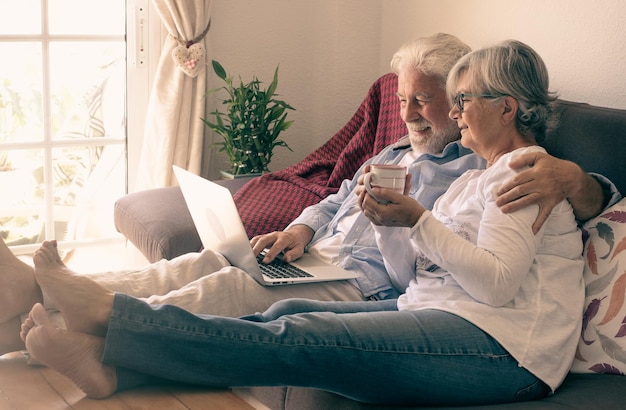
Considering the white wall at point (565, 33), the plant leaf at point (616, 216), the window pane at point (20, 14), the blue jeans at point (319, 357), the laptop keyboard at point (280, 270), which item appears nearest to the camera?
the blue jeans at point (319, 357)

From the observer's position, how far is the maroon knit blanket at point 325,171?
2.86m

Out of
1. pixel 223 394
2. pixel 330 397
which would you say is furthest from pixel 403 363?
pixel 223 394

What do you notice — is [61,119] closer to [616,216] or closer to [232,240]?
[232,240]

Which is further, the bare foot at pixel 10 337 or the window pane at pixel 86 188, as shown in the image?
the window pane at pixel 86 188

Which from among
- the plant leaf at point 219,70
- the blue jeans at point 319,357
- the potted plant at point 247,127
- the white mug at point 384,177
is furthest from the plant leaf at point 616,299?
the plant leaf at point 219,70

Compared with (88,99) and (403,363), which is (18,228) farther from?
(403,363)

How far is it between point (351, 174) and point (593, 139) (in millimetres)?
1048

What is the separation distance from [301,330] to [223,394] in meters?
0.24

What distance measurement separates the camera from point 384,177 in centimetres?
192

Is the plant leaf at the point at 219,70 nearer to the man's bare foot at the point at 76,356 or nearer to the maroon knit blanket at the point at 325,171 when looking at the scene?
the maroon knit blanket at the point at 325,171

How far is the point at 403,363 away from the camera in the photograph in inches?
69.9

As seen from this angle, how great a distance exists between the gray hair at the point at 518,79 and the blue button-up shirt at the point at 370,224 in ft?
1.01

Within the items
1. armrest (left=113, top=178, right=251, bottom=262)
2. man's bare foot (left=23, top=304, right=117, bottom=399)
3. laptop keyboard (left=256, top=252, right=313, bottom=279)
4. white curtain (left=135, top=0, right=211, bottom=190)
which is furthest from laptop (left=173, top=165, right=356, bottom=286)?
white curtain (left=135, top=0, right=211, bottom=190)

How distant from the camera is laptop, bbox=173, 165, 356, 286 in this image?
7.06 feet
